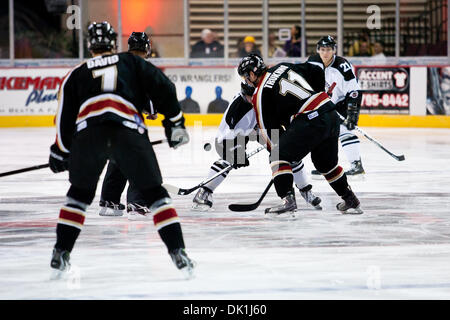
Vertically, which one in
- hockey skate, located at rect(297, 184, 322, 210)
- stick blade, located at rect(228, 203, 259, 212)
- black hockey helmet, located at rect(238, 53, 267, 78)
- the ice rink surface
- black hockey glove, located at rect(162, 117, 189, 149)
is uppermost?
black hockey helmet, located at rect(238, 53, 267, 78)

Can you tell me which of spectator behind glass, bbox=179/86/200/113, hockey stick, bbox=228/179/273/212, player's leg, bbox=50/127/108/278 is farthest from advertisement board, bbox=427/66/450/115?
player's leg, bbox=50/127/108/278

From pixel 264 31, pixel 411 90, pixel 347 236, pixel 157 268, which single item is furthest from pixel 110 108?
pixel 264 31

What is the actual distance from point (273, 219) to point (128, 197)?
926mm

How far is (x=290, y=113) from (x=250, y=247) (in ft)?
3.43

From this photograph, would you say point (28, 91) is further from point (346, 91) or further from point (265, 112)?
point (265, 112)

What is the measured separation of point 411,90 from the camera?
43.4 ft

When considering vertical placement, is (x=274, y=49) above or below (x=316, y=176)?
above

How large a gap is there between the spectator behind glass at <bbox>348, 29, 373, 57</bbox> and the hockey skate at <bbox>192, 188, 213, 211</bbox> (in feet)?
29.0

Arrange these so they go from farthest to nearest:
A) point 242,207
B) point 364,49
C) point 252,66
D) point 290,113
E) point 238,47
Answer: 1. point 238,47
2. point 364,49
3. point 242,207
4. point 290,113
5. point 252,66

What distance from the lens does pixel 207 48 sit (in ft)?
50.6

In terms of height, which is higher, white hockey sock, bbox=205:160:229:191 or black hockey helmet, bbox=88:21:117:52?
black hockey helmet, bbox=88:21:117:52

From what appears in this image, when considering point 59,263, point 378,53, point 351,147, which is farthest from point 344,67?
point 378,53

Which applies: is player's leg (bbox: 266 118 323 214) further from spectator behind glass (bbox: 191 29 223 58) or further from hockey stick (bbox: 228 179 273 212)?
spectator behind glass (bbox: 191 29 223 58)

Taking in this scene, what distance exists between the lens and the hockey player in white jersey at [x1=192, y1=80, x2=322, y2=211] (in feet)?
Result: 21.0
